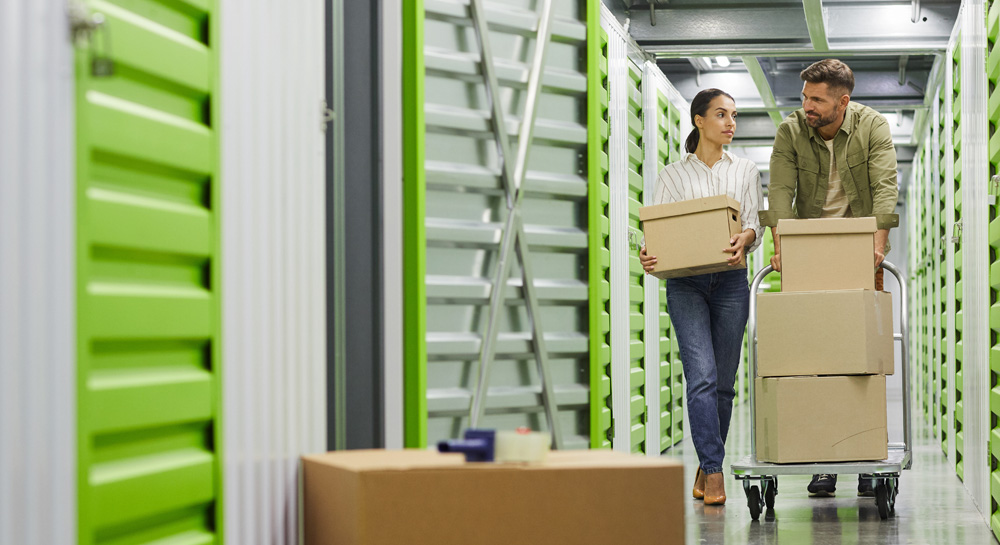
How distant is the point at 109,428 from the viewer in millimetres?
1616

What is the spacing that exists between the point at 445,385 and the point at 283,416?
26.7 inches

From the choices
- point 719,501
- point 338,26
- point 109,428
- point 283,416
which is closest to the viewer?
point 109,428

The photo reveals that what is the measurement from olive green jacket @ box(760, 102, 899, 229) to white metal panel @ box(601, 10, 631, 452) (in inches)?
54.2

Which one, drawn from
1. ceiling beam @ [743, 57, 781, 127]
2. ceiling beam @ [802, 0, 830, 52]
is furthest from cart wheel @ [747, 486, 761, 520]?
ceiling beam @ [743, 57, 781, 127]

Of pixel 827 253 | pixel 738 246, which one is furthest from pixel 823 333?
pixel 738 246

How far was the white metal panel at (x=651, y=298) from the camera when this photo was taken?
21.1ft

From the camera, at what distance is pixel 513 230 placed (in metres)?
3.00

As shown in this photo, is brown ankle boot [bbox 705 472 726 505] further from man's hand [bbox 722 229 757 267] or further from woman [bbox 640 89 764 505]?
man's hand [bbox 722 229 757 267]

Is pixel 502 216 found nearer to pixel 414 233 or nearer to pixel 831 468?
pixel 414 233

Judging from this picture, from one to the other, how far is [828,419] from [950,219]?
7.13 ft

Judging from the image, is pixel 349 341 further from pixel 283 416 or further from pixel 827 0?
pixel 827 0

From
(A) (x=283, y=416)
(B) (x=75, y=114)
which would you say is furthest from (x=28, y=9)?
(A) (x=283, y=416)

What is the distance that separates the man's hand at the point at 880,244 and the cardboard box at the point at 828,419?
42cm

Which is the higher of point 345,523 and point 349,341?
point 349,341
